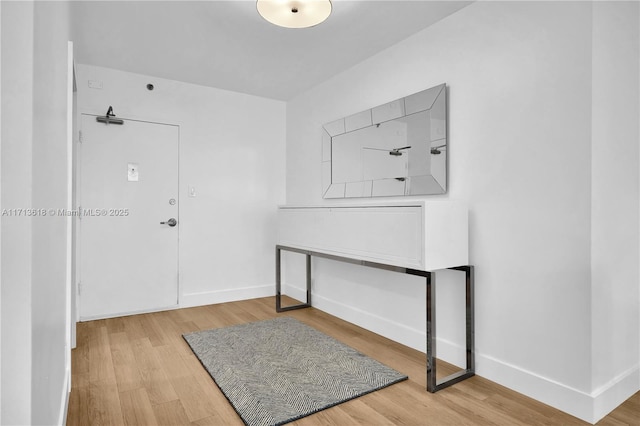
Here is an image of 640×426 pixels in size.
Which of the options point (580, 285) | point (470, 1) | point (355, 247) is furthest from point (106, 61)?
point (580, 285)

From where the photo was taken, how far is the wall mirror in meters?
2.59

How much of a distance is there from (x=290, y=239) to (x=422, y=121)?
164 centimetres

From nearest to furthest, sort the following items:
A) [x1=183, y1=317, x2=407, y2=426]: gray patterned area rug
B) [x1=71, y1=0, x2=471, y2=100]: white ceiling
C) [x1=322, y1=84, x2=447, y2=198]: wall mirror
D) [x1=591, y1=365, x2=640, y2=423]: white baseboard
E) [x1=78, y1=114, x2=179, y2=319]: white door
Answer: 1. [x1=591, y1=365, x2=640, y2=423]: white baseboard
2. [x1=183, y1=317, x2=407, y2=426]: gray patterned area rug
3. [x1=71, y1=0, x2=471, y2=100]: white ceiling
4. [x1=322, y1=84, x2=447, y2=198]: wall mirror
5. [x1=78, y1=114, x2=179, y2=319]: white door

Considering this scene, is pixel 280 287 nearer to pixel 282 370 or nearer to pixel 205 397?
pixel 282 370

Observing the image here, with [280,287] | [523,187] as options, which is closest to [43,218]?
[523,187]

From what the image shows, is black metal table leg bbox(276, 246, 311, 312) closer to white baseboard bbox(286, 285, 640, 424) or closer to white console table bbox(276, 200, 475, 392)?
white console table bbox(276, 200, 475, 392)

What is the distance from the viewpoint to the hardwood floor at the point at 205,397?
1.84 meters

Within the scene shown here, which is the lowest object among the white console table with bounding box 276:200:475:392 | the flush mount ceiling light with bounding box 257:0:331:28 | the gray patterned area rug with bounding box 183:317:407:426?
the gray patterned area rug with bounding box 183:317:407:426

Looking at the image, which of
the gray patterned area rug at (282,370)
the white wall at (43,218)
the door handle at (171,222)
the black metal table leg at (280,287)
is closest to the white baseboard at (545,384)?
the gray patterned area rug at (282,370)

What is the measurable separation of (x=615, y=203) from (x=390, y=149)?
1484mm

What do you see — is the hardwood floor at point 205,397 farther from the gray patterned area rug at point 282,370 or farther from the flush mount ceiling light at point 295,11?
the flush mount ceiling light at point 295,11

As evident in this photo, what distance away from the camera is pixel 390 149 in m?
2.97

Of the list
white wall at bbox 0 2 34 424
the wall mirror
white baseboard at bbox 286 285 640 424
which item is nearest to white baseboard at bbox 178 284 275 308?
the wall mirror

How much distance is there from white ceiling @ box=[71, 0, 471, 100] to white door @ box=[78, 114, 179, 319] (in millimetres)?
694
